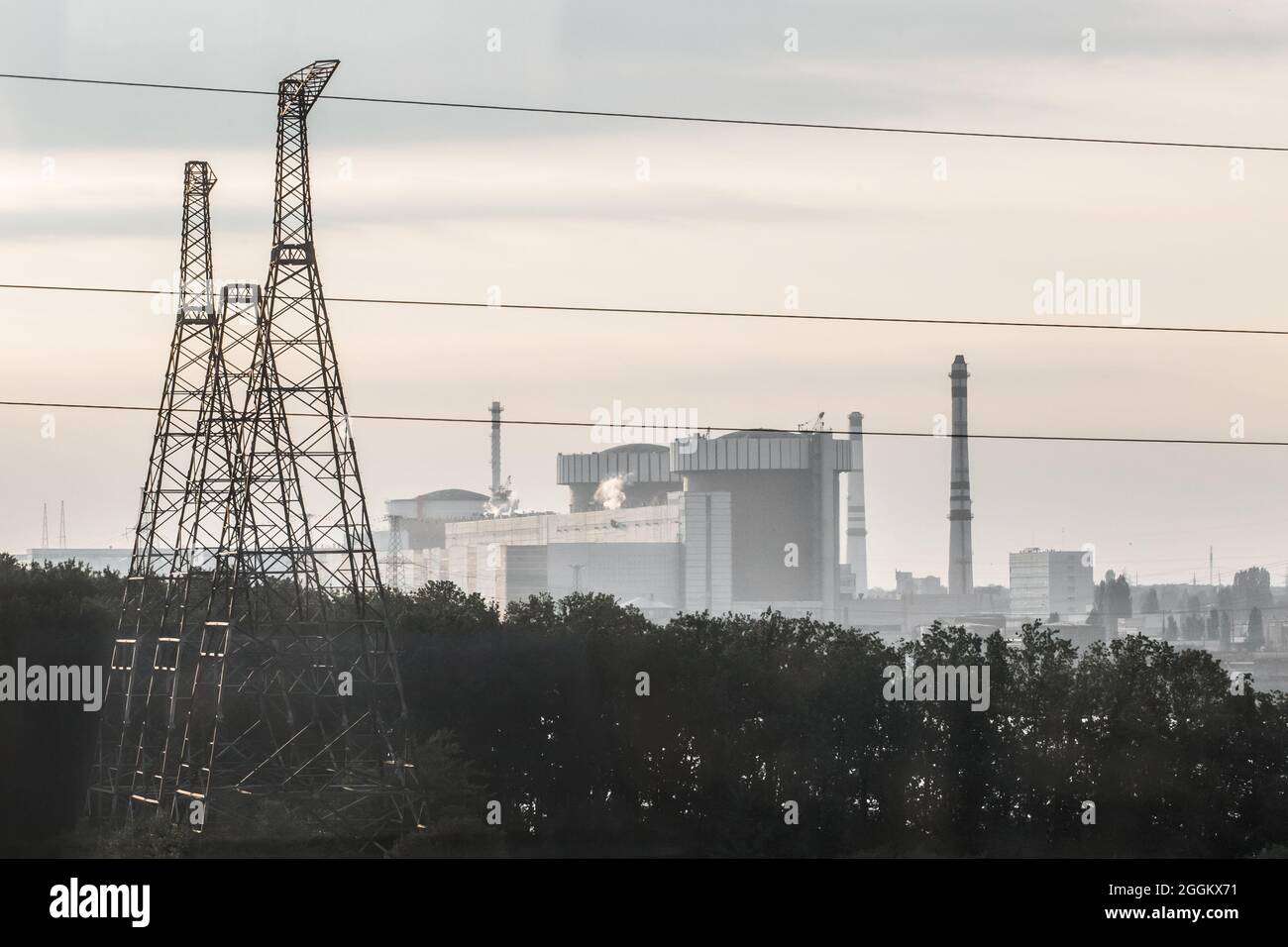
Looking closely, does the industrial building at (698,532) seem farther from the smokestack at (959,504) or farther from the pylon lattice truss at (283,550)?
the pylon lattice truss at (283,550)

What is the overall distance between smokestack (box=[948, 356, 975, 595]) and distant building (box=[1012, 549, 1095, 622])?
21.7ft

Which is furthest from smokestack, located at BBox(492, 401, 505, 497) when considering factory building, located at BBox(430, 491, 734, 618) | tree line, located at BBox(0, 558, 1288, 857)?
tree line, located at BBox(0, 558, 1288, 857)

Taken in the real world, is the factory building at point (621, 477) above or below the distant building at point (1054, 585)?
above

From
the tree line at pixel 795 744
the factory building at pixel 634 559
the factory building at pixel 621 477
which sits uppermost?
the factory building at pixel 621 477

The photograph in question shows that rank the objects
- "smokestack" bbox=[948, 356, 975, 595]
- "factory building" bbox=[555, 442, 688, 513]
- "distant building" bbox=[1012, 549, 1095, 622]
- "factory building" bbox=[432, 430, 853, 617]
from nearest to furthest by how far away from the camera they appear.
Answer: "factory building" bbox=[432, 430, 853, 617] < "smokestack" bbox=[948, 356, 975, 595] < "factory building" bbox=[555, 442, 688, 513] < "distant building" bbox=[1012, 549, 1095, 622]

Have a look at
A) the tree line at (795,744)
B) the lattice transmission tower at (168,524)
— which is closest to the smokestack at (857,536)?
the tree line at (795,744)

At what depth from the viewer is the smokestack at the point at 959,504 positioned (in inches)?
4719

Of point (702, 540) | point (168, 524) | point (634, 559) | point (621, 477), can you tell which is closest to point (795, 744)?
point (168, 524)

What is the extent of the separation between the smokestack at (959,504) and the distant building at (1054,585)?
660 cm

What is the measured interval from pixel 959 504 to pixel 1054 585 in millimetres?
19019

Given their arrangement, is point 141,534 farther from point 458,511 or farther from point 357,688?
point 458,511

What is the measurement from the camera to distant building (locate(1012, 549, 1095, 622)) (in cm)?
14262

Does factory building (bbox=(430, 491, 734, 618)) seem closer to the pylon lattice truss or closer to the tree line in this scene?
the tree line
